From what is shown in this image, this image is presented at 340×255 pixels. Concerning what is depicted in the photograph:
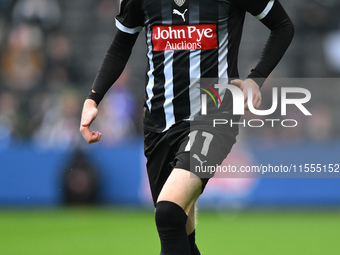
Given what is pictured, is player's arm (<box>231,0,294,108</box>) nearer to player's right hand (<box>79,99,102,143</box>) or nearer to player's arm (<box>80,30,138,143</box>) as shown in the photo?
player's arm (<box>80,30,138,143</box>)

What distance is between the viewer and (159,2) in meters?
4.36

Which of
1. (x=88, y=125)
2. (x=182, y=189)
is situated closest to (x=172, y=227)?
(x=182, y=189)

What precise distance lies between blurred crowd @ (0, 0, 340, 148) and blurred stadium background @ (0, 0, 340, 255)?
0.02m

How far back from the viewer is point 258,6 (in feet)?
14.0

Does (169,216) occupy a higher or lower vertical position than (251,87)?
lower

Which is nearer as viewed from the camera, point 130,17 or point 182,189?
point 182,189

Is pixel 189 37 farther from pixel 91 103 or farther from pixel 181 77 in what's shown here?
pixel 91 103

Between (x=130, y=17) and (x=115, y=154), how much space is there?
21.3ft

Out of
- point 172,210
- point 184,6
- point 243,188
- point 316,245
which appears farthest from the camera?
point 243,188

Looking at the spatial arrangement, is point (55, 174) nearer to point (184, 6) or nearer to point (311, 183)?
point (311, 183)

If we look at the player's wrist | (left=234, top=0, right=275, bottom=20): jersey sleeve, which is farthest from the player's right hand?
(left=234, top=0, right=275, bottom=20): jersey sleeve

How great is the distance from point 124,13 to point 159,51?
0.38 meters

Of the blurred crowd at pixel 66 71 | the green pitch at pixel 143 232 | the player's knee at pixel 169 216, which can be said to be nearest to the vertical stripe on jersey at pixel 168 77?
the player's knee at pixel 169 216

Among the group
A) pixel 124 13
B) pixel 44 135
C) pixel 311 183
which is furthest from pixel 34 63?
pixel 124 13
